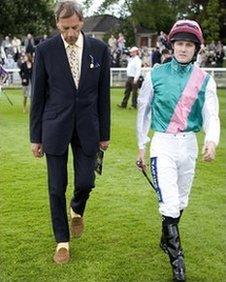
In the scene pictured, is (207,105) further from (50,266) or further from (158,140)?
(50,266)

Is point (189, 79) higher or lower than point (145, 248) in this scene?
higher

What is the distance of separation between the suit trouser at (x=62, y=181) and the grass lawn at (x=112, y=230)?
336mm

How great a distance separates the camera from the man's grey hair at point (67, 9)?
4.88m

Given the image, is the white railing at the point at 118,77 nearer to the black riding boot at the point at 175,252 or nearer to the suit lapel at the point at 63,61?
the suit lapel at the point at 63,61

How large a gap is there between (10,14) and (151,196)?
3962 centimetres

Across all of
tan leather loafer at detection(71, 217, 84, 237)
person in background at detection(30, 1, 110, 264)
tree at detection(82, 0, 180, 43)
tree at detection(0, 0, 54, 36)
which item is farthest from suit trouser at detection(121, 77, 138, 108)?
tree at detection(82, 0, 180, 43)

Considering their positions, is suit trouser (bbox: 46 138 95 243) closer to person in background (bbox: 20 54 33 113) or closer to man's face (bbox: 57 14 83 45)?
man's face (bbox: 57 14 83 45)

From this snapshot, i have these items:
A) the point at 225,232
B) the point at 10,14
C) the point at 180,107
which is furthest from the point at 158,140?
the point at 10,14

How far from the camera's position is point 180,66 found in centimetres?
490

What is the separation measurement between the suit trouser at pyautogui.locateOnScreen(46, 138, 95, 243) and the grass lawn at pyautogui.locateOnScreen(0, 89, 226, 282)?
0.34 m

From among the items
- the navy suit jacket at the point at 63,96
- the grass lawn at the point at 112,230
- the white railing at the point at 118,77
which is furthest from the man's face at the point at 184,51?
the white railing at the point at 118,77

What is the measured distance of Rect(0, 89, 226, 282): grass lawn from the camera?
516 centimetres

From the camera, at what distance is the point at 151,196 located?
7719mm

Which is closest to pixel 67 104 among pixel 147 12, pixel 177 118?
pixel 177 118
